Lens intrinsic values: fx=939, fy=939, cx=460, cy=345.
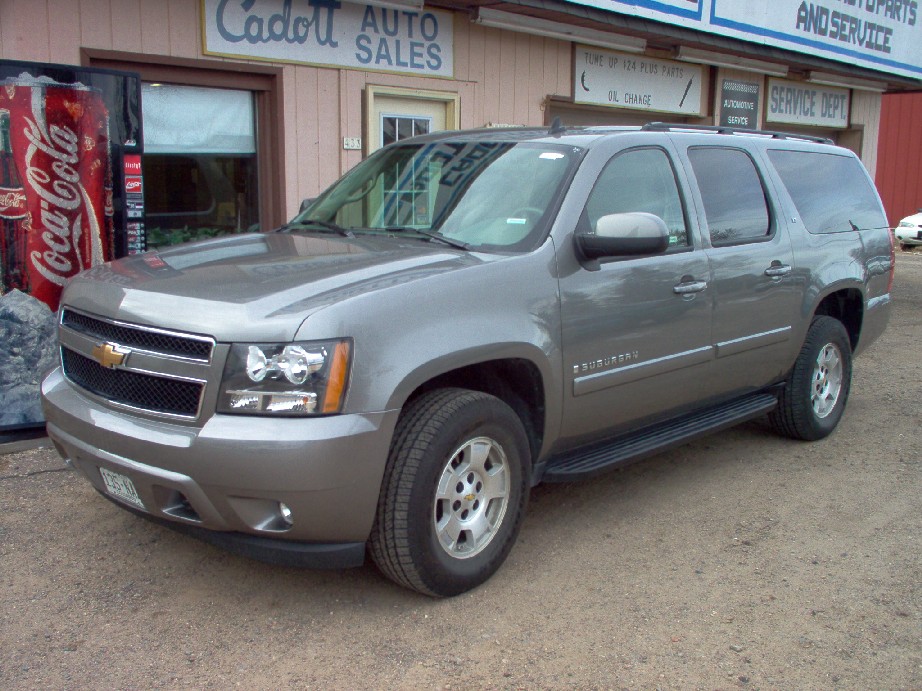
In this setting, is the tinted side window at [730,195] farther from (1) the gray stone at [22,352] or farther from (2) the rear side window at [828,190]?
(1) the gray stone at [22,352]

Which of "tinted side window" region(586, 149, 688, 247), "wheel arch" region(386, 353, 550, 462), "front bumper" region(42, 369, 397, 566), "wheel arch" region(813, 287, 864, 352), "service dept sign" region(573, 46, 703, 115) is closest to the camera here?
"front bumper" region(42, 369, 397, 566)

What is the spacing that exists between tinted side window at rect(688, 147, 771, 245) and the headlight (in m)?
2.49

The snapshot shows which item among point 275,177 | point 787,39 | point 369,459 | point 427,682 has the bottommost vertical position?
point 427,682

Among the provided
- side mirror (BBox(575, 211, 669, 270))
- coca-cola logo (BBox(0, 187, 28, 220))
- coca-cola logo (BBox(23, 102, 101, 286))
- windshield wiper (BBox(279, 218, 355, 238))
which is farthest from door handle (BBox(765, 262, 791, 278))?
coca-cola logo (BBox(0, 187, 28, 220))

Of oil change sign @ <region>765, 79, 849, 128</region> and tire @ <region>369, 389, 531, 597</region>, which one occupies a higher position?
oil change sign @ <region>765, 79, 849, 128</region>

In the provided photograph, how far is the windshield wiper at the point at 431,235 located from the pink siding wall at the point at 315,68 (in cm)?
349

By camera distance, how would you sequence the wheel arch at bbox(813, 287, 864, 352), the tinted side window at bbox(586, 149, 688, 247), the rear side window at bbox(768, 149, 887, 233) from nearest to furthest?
the tinted side window at bbox(586, 149, 688, 247) → the rear side window at bbox(768, 149, 887, 233) → the wheel arch at bbox(813, 287, 864, 352)

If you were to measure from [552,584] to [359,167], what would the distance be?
2589 mm

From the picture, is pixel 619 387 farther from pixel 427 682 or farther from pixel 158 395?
pixel 158 395

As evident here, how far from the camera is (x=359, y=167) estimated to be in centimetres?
524

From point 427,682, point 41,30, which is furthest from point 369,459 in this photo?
point 41,30

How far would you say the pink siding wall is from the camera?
21.0 ft

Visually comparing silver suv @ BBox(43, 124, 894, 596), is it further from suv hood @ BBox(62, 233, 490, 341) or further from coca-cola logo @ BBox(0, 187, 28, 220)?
coca-cola logo @ BBox(0, 187, 28, 220)

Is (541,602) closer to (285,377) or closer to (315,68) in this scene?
(285,377)
